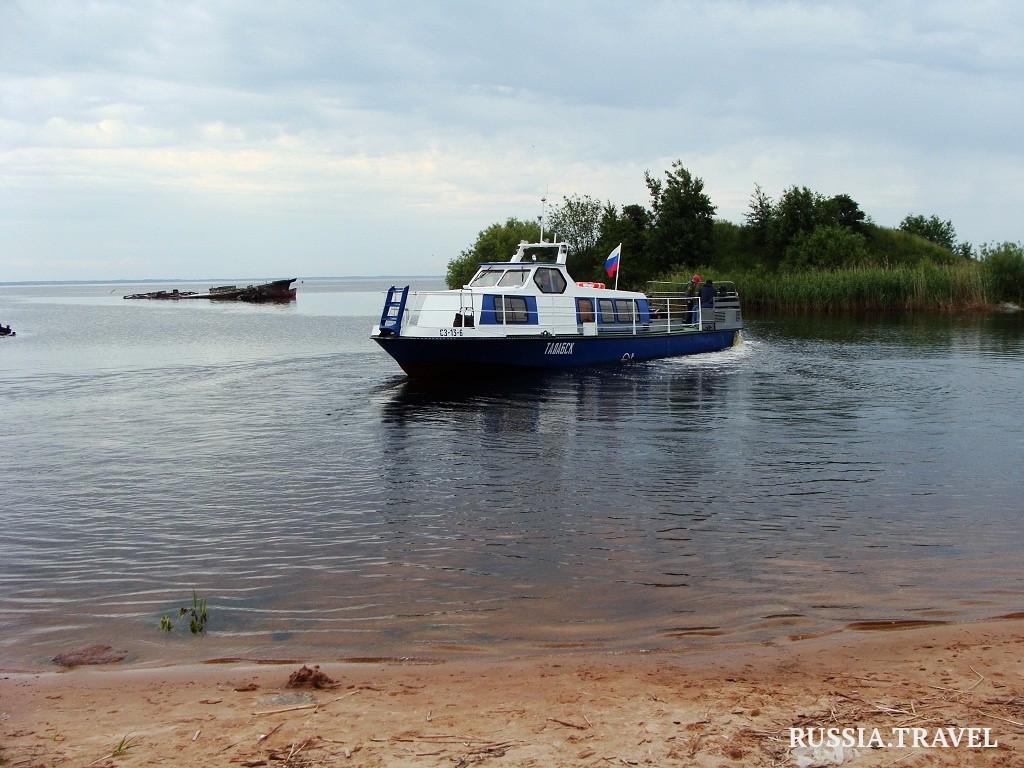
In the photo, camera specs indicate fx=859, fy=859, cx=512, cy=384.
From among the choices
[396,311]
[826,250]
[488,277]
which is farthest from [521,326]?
[826,250]

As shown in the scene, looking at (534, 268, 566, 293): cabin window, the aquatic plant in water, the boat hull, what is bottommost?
the aquatic plant in water

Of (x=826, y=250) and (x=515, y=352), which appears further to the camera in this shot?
(x=826, y=250)

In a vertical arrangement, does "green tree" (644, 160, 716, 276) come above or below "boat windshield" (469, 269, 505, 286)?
above

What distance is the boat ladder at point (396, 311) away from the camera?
23531 mm

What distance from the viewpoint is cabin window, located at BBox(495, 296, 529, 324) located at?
25.8m

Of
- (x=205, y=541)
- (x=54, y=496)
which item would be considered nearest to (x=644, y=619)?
(x=205, y=541)

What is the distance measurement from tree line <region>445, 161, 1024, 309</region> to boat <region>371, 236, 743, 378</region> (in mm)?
34153

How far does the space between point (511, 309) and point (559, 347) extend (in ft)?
6.35

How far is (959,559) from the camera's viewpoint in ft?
31.3

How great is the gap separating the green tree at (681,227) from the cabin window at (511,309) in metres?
46.3

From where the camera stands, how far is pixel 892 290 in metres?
51.6

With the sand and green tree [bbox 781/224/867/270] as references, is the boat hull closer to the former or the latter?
the sand

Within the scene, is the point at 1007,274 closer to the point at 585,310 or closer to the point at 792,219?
the point at 792,219

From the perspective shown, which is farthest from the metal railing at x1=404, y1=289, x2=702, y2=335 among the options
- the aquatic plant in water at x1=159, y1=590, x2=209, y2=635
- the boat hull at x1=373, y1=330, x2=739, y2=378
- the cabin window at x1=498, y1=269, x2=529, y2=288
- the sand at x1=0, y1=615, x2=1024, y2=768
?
the sand at x1=0, y1=615, x2=1024, y2=768
